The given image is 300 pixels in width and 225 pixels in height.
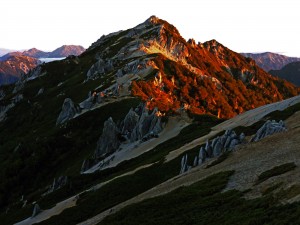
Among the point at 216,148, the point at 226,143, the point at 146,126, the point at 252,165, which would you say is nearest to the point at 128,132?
the point at 146,126

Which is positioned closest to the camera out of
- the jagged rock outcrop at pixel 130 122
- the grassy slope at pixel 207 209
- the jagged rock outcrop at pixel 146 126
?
the grassy slope at pixel 207 209

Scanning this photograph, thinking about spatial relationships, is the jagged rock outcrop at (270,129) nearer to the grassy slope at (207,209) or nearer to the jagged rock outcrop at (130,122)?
the grassy slope at (207,209)

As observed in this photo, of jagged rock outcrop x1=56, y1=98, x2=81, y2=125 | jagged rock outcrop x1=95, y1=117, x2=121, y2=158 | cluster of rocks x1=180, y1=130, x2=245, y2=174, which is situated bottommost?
cluster of rocks x1=180, y1=130, x2=245, y2=174

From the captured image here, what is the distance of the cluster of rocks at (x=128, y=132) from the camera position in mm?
108938

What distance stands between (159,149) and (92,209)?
1314 inches

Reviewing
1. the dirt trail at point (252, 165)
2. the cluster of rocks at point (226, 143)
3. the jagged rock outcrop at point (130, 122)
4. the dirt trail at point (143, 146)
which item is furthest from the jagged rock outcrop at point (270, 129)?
the jagged rock outcrop at point (130, 122)

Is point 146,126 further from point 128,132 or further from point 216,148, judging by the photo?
point 216,148

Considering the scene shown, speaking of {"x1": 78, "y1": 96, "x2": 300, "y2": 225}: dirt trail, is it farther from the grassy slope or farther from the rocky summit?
the grassy slope

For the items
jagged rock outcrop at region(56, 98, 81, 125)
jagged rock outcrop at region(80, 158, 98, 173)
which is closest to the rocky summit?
jagged rock outcrop at region(80, 158, 98, 173)

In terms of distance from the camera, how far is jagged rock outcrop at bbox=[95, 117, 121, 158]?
4441 inches

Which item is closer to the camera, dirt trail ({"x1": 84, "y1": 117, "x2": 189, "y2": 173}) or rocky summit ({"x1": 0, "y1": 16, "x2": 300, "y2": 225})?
rocky summit ({"x1": 0, "y1": 16, "x2": 300, "y2": 225})

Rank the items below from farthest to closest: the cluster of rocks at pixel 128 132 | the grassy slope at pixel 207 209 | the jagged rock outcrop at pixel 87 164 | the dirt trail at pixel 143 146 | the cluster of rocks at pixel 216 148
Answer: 1. the cluster of rocks at pixel 128 132
2. the jagged rock outcrop at pixel 87 164
3. the dirt trail at pixel 143 146
4. the cluster of rocks at pixel 216 148
5. the grassy slope at pixel 207 209

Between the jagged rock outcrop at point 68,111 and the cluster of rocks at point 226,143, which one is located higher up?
the jagged rock outcrop at point 68,111

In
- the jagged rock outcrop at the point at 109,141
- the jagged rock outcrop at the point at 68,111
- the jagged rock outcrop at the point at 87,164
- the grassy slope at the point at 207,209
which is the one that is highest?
the jagged rock outcrop at the point at 68,111
